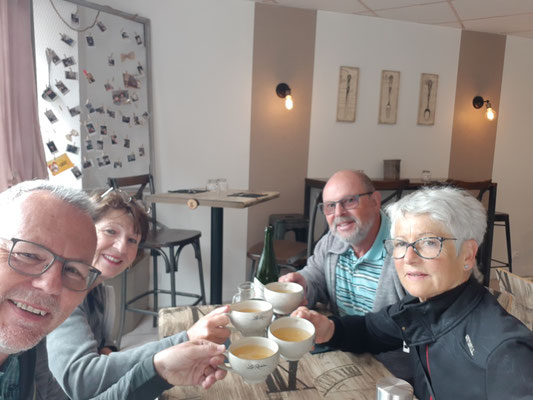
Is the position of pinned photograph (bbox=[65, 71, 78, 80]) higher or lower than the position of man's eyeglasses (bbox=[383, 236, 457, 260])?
higher

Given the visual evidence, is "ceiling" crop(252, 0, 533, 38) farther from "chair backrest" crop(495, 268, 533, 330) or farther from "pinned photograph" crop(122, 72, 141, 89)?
"chair backrest" crop(495, 268, 533, 330)

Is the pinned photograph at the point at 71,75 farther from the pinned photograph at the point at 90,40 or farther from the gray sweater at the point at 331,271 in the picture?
the gray sweater at the point at 331,271

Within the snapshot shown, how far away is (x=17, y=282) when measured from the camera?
645 millimetres

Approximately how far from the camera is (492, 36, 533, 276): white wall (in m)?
4.43

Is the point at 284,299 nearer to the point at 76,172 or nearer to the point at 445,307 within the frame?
the point at 445,307

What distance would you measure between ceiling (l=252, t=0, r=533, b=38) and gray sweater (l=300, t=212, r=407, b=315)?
261 cm

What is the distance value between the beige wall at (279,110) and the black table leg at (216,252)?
3.41 feet

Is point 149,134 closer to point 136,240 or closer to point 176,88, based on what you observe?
point 176,88

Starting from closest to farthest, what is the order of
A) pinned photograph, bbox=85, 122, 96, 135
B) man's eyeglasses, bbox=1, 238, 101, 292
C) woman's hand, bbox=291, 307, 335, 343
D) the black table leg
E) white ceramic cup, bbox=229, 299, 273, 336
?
man's eyeglasses, bbox=1, 238, 101, 292 < white ceramic cup, bbox=229, 299, 273, 336 < woman's hand, bbox=291, 307, 335, 343 < the black table leg < pinned photograph, bbox=85, 122, 96, 135

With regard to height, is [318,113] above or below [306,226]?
above

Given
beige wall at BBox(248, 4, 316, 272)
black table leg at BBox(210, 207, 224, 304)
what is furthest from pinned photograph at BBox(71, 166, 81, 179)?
beige wall at BBox(248, 4, 316, 272)

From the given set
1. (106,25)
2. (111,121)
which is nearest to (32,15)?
(106,25)

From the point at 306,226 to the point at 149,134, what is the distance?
1.62 meters

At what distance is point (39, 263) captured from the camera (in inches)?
26.2
